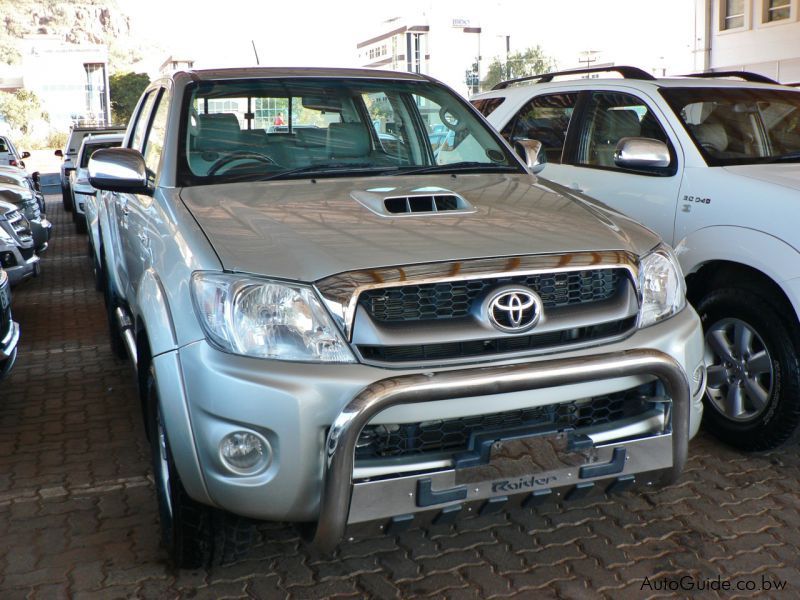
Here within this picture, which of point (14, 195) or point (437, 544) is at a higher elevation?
point (14, 195)

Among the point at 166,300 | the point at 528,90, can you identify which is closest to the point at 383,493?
the point at 166,300

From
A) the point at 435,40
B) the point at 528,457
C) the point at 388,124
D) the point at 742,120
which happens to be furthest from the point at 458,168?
the point at 435,40

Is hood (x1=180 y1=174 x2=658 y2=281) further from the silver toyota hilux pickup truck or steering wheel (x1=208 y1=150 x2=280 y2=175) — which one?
steering wheel (x1=208 y1=150 x2=280 y2=175)

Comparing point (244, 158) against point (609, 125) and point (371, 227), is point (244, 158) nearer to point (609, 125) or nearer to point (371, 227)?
point (371, 227)

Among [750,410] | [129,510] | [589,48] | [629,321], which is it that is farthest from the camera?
[589,48]

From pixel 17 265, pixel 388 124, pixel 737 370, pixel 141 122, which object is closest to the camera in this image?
pixel 737 370

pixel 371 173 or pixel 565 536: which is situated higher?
pixel 371 173

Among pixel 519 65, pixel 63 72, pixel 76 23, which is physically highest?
pixel 76 23

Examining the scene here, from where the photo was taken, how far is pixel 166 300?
2943mm

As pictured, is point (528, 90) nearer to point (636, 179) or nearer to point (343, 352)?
point (636, 179)

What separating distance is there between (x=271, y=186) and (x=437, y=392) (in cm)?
145

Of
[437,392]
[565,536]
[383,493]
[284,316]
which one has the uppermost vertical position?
[284,316]

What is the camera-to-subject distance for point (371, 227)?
299 centimetres

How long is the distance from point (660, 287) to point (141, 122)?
Result: 3304mm
